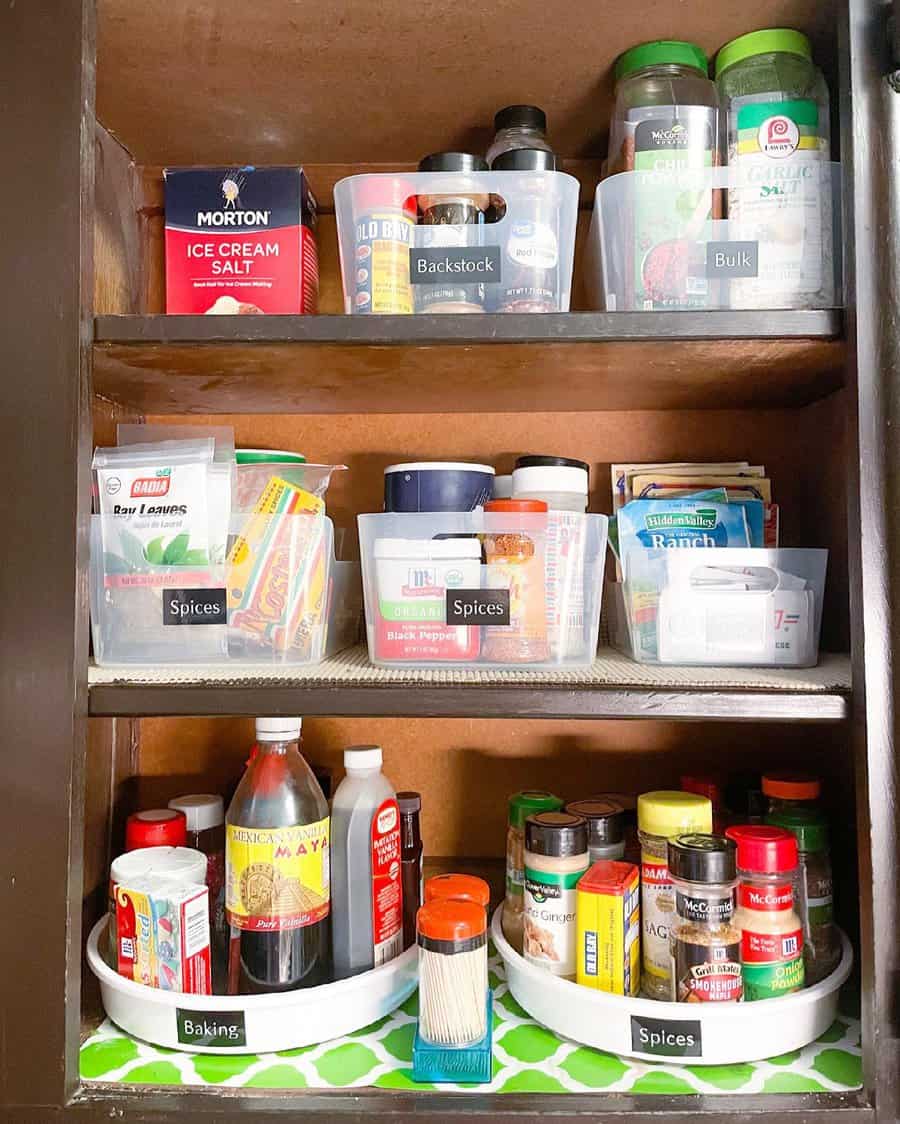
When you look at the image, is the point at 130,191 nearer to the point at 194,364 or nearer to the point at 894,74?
the point at 194,364

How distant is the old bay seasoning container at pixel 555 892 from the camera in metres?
0.94

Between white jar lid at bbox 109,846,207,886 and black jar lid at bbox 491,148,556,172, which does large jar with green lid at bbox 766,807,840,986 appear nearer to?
white jar lid at bbox 109,846,207,886

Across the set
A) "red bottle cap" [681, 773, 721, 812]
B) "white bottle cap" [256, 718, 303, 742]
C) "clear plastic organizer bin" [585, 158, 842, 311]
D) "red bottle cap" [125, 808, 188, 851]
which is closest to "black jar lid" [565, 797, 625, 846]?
"red bottle cap" [681, 773, 721, 812]

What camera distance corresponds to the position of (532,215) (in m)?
0.93

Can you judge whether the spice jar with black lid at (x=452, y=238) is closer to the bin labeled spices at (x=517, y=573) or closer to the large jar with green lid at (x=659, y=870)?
the bin labeled spices at (x=517, y=573)

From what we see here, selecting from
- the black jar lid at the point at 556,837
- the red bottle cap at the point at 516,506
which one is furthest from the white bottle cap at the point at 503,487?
the black jar lid at the point at 556,837

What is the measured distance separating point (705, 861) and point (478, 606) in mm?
343

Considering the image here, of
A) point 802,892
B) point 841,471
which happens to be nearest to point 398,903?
point 802,892

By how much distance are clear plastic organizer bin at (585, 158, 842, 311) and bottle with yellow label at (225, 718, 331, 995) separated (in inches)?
26.3

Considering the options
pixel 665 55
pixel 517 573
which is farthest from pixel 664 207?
pixel 517 573

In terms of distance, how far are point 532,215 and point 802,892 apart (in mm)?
801

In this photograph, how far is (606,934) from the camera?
2.97 feet

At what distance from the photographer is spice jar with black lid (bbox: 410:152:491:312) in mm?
919

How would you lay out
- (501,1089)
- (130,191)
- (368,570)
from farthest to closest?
(130,191)
(368,570)
(501,1089)
